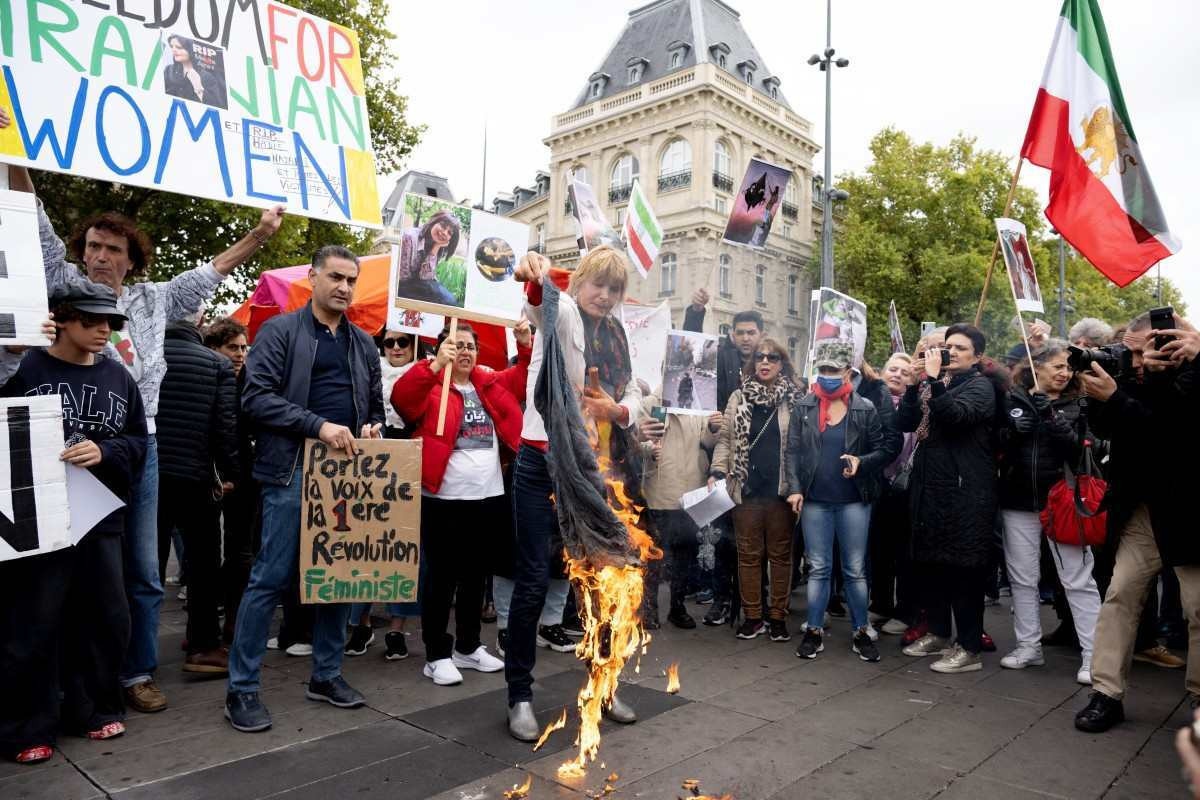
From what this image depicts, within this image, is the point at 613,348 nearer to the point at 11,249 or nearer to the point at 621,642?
the point at 621,642

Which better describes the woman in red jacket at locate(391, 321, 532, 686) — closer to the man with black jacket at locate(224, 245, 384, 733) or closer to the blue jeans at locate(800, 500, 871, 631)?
the man with black jacket at locate(224, 245, 384, 733)

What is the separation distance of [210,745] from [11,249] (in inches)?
91.0

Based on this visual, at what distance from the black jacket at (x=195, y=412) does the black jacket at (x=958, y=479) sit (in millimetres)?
4461

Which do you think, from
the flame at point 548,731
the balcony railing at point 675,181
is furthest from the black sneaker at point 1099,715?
the balcony railing at point 675,181

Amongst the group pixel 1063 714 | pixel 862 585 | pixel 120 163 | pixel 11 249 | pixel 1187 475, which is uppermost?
pixel 120 163

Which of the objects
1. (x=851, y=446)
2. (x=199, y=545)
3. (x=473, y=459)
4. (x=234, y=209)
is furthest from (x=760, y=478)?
(x=234, y=209)

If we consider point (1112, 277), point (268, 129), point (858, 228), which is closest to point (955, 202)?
point (858, 228)

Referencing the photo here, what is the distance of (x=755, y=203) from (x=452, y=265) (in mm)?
3694

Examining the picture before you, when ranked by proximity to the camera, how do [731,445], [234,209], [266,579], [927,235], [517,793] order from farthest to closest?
1. [927,235]
2. [234,209]
3. [731,445]
4. [266,579]
5. [517,793]

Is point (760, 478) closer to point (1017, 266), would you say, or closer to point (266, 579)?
point (1017, 266)

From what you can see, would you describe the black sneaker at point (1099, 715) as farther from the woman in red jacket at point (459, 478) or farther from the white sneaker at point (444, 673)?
the white sneaker at point (444, 673)

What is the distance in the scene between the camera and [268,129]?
14.9 ft

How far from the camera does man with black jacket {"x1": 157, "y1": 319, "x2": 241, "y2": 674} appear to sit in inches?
182

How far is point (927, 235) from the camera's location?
3238 cm
